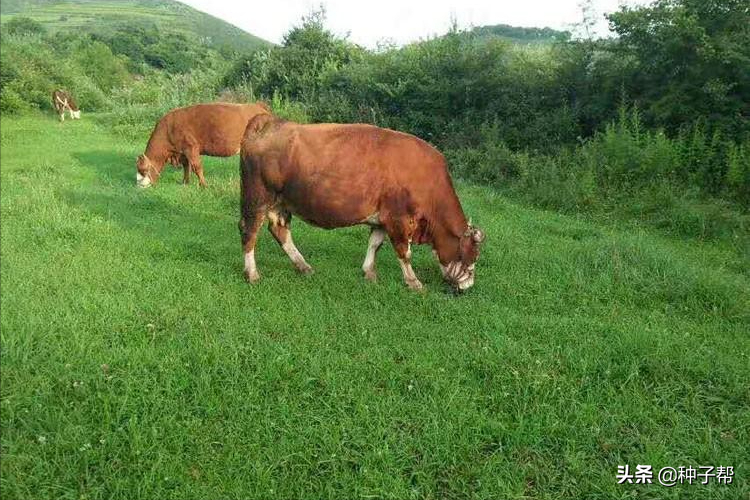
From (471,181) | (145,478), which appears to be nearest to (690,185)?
(471,181)

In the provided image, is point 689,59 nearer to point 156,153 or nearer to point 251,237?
point 251,237

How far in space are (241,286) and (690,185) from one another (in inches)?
339

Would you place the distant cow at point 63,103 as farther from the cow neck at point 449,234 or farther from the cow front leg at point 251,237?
the cow neck at point 449,234

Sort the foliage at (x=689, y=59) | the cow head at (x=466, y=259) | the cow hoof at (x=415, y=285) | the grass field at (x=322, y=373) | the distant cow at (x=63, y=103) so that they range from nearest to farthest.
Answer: the distant cow at (x=63, y=103) < the grass field at (x=322, y=373) < the cow head at (x=466, y=259) < the cow hoof at (x=415, y=285) < the foliage at (x=689, y=59)

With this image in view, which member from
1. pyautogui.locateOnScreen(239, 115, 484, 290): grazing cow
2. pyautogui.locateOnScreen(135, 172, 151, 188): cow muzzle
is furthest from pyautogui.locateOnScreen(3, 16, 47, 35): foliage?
pyautogui.locateOnScreen(135, 172, 151, 188): cow muzzle

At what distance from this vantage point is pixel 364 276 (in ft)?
23.3

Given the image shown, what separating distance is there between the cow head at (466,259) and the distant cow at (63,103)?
413 centimetres

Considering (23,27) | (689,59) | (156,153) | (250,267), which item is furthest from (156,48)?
(689,59)

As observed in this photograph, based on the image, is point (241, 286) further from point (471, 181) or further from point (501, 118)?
point (501, 118)

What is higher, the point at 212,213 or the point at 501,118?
the point at 501,118

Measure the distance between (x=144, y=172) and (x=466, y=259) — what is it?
24.6ft

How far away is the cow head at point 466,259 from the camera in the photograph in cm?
675

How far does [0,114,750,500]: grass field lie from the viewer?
133 inches

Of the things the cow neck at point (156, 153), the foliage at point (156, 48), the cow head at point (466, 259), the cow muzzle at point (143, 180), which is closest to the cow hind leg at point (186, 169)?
the cow neck at point (156, 153)
